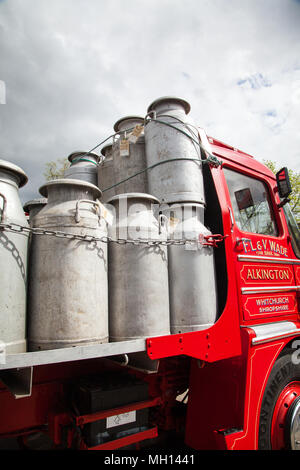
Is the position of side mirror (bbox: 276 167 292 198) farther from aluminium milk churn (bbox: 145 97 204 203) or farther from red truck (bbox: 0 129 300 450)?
aluminium milk churn (bbox: 145 97 204 203)

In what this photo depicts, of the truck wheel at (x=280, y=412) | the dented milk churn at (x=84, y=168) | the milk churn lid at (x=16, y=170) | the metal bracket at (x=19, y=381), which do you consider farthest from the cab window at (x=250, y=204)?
the metal bracket at (x=19, y=381)

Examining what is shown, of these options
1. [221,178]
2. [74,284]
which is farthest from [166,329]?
[221,178]

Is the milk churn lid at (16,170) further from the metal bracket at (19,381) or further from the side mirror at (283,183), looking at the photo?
the side mirror at (283,183)

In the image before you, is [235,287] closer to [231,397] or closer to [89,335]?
[231,397]

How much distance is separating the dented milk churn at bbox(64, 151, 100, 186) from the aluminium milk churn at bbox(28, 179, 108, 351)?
5.32 feet

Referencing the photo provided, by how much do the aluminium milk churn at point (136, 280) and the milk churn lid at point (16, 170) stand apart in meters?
0.65

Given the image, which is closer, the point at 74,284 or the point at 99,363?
the point at 74,284

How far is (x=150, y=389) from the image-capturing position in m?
2.63

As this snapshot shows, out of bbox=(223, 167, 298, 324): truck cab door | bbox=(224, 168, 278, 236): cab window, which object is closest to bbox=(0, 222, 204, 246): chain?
bbox=(223, 167, 298, 324): truck cab door

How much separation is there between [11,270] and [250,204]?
252 centimetres

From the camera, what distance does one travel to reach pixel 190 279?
7.71 ft

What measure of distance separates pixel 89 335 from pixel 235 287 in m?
1.37

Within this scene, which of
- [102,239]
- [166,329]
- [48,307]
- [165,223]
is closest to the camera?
[48,307]

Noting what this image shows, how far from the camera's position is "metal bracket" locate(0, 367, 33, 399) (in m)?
1.64
